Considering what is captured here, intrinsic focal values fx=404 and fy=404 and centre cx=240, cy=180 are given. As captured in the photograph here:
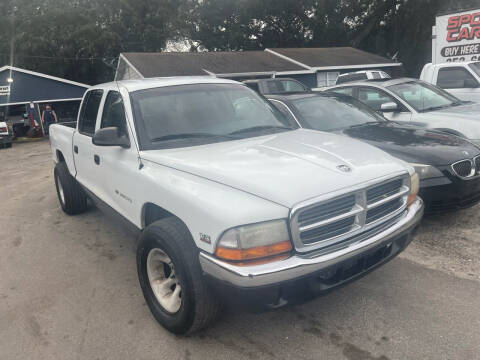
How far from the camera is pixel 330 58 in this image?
2703cm

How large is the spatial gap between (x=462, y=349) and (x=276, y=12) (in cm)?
3870

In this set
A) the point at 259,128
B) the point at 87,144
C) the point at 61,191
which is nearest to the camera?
the point at 259,128

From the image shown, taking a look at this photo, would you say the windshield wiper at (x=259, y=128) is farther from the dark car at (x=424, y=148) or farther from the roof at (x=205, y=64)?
the roof at (x=205, y=64)

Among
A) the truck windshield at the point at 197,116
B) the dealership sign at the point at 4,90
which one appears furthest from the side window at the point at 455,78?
the dealership sign at the point at 4,90

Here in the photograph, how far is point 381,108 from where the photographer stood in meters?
6.51

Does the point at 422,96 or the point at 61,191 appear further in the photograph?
the point at 422,96

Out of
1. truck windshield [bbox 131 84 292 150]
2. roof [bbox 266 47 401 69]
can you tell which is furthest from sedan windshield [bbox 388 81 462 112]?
roof [bbox 266 47 401 69]

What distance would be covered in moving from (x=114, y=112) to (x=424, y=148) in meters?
3.33

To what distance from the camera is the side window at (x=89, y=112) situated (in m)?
4.46

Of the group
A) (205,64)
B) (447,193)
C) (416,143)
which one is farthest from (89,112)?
(205,64)

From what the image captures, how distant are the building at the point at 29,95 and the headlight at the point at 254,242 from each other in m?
23.0

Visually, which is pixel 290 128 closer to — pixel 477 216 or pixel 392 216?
pixel 392 216

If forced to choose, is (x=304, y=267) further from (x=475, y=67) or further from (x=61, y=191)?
(x=475, y=67)

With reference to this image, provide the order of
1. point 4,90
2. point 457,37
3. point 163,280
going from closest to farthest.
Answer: point 163,280 → point 457,37 → point 4,90
